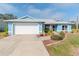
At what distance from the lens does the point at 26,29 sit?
15312 mm

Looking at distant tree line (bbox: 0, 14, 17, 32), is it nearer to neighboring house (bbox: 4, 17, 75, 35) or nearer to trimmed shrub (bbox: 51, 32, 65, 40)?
neighboring house (bbox: 4, 17, 75, 35)

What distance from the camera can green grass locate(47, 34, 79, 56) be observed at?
41.8ft

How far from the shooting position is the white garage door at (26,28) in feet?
49.9

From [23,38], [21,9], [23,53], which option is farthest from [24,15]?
[23,53]

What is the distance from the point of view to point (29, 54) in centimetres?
1224

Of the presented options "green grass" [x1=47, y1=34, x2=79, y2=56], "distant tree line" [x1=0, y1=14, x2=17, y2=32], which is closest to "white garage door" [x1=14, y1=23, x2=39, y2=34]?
"distant tree line" [x1=0, y1=14, x2=17, y2=32]

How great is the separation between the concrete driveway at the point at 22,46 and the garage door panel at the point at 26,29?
0.47 m

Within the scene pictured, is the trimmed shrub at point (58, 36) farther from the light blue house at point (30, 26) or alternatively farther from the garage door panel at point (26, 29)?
the garage door panel at point (26, 29)

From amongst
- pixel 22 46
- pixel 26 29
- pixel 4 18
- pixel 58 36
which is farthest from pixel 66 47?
pixel 4 18

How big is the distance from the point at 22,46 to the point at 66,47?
2529 millimetres

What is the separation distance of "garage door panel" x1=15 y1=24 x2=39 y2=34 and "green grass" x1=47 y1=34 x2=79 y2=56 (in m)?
2.20

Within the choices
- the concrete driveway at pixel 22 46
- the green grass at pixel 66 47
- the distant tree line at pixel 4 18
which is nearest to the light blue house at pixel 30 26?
the distant tree line at pixel 4 18

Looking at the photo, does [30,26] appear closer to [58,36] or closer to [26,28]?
[26,28]

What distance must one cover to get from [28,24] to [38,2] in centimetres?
266
